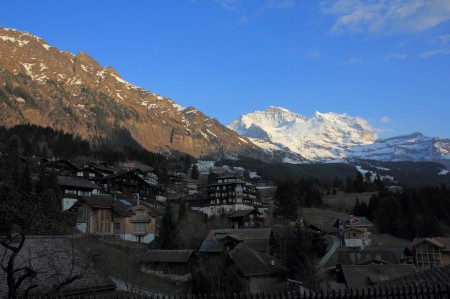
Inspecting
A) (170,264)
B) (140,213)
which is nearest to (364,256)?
(170,264)

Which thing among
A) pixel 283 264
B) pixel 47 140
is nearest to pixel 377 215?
pixel 283 264

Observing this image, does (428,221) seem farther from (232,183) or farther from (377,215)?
(232,183)

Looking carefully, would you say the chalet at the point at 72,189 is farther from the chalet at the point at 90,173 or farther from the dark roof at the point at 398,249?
the dark roof at the point at 398,249

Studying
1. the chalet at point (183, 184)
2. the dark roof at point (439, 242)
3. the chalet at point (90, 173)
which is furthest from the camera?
the chalet at point (183, 184)

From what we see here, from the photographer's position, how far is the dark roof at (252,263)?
44.1 m

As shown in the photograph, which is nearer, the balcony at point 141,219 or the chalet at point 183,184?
the balcony at point 141,219

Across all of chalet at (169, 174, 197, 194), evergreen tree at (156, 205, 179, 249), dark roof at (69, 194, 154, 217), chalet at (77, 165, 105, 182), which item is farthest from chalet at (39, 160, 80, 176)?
evergreen tree at (156, 205, 179, 249)

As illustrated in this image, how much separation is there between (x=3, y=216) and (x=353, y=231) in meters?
69.1

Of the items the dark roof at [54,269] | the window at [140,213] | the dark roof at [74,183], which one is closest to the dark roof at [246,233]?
the window at [140,213]

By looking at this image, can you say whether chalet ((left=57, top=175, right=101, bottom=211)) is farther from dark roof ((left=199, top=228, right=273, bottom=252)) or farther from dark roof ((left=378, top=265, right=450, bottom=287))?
dark roof ((left=378, top=265, right=450, bottom=287))

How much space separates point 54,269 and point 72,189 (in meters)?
57.7

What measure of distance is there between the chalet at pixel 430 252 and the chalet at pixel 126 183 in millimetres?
52495

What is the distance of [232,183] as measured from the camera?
104500 mm

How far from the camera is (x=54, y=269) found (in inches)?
707
